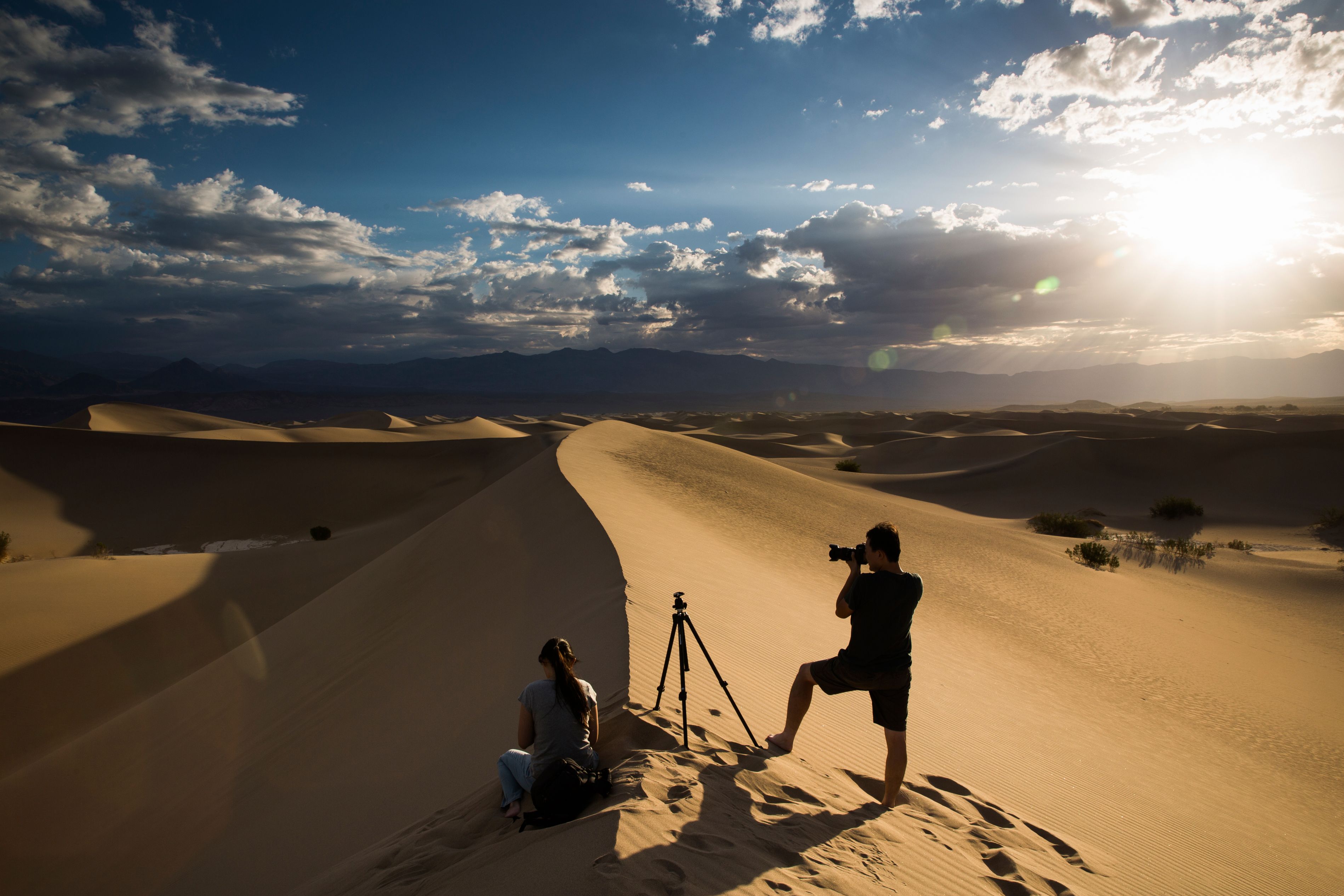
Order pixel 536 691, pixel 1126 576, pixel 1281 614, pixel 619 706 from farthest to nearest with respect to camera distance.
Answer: pixel 1126 576 < pixel 1281 614 < pixel 619 706 < pixel 536 691

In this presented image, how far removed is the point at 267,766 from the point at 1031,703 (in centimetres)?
726

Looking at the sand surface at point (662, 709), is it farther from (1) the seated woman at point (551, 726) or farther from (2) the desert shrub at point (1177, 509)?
(2) the desert shrub at point (1177, 509)

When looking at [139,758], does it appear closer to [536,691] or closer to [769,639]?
[536,691]

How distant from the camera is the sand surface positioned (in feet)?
11.3

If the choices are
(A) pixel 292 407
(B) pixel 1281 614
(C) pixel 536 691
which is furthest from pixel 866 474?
(A) pixel 292 407

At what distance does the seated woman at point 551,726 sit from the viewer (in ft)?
10.9

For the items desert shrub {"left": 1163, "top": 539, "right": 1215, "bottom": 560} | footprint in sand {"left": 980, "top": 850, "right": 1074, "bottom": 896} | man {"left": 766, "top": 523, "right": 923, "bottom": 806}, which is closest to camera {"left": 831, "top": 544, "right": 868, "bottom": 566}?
man {"left": 766, "top": 523, "right": 923, "bottom": 806}

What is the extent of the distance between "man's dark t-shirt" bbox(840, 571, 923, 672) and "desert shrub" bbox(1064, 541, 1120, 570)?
41.3 ft

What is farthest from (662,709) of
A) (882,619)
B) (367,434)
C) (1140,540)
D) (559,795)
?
(367,434)

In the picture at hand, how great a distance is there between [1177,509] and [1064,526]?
5.28 m

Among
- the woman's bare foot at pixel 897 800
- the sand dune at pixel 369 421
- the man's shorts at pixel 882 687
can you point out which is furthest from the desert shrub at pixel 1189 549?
the sand dune at pixel 369 421

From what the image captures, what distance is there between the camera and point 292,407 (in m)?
142

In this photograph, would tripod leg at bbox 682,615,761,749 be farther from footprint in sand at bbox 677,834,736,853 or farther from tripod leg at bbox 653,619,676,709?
footprint in sand at bbox 677,834,736,853

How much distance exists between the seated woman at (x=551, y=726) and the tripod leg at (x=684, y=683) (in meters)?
0.48
